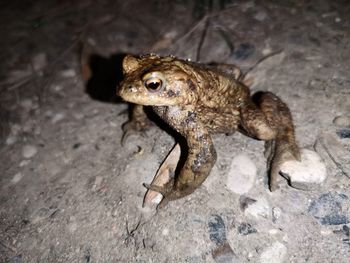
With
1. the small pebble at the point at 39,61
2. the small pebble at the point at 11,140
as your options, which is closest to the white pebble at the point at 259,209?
the small pebble at the point at 11,140

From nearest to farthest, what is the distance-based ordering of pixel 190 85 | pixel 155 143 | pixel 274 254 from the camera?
pixel 274 254 < pixel 190 85 < pixel 155 143

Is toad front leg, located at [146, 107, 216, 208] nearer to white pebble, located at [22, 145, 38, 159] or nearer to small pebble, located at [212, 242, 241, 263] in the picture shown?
small pebble, located at [212, 242, 241, 263]

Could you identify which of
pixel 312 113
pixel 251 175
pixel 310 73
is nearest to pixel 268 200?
pixel 251 175

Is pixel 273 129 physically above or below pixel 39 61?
above

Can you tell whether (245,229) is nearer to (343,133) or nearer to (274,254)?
(274,254)

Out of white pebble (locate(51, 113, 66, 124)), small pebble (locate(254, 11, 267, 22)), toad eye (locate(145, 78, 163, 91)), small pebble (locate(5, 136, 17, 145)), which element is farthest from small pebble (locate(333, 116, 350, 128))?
small pebble (locate(5, 136, 17, 145))

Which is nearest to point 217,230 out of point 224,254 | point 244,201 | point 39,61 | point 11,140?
point 224,254
